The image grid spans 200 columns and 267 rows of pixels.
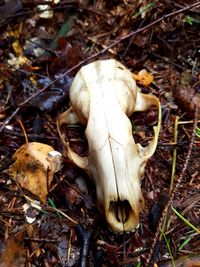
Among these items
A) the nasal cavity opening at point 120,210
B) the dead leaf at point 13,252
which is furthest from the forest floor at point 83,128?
the nasal cavity opening at point 120,210

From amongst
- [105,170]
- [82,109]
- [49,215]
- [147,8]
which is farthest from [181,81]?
[49,215]

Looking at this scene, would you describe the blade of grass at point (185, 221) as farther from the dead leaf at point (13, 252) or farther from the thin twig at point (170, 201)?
the dead leaf at point (13, 252)

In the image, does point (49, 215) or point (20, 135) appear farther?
point (20, 135)

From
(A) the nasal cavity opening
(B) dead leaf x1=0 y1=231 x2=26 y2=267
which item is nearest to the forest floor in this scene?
(B) dead leaf x1=0 y1=231 x2=26 y2=267

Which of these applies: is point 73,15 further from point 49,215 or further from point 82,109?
point 49,215

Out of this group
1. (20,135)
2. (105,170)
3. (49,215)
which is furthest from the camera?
(20,135)

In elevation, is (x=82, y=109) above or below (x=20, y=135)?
above

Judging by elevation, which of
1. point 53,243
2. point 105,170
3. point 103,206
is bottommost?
point 53,243
